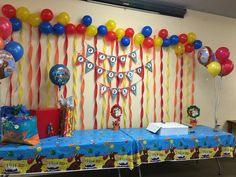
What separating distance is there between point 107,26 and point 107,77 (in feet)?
2.26

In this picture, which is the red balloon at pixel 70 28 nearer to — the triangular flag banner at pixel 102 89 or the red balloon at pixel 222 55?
the triangular flag banner at pixel 102 89

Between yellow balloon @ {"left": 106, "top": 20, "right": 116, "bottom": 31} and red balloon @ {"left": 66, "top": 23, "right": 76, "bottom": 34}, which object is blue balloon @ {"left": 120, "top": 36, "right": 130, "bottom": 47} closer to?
yellow balloon @ {"left": 106, "top": 20, "right": 116, "bottom": 31}

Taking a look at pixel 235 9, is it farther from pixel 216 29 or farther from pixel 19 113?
pixel 19 113

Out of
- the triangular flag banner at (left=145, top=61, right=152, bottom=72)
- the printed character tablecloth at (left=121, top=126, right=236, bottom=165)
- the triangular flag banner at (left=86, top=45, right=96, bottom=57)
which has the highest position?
the triangular flag banner at (left=86, top=45, right=96, bottom=57)

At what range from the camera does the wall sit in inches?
117

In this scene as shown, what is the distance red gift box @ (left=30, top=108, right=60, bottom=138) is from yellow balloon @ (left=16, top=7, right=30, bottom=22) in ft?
3.63

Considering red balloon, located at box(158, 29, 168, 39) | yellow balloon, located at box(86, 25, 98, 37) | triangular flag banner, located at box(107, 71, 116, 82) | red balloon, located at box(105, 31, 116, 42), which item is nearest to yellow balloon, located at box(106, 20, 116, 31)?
red balloon, located at box(105, 31, 116, 42)

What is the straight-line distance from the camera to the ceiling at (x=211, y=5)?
11.4ft

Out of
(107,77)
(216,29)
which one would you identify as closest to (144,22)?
(107,77)

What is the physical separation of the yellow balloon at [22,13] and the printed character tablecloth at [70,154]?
1.44m

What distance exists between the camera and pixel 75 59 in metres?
3.12

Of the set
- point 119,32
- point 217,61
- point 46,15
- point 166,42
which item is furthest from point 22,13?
point 217,61

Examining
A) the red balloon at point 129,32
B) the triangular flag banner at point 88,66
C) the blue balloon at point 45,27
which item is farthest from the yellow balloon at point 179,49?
the blue balloon at point 45,27

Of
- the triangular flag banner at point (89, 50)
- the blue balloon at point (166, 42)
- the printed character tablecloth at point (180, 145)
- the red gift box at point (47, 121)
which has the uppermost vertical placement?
the blue balloon at point (166, 42)
